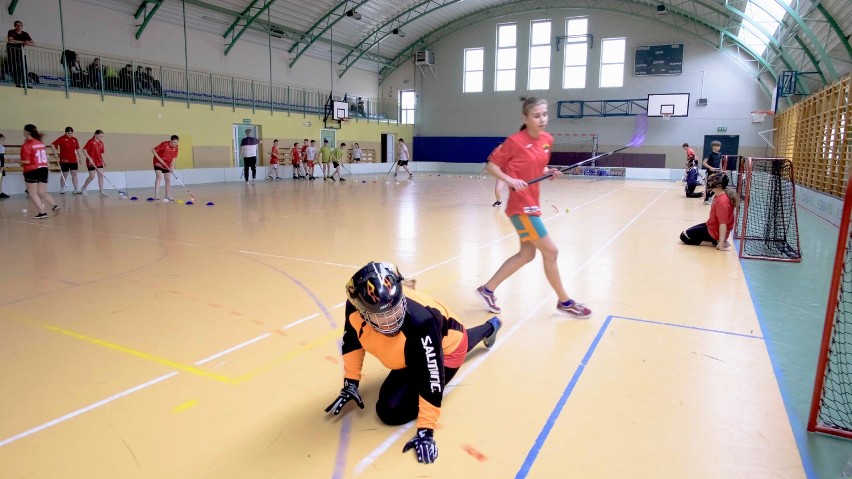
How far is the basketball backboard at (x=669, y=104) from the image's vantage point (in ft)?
102

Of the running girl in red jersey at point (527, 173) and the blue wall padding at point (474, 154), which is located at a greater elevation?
the blue wall padding at point (474, 154)

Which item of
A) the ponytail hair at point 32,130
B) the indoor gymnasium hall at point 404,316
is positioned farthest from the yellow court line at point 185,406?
the ponytail hair at point 32,130

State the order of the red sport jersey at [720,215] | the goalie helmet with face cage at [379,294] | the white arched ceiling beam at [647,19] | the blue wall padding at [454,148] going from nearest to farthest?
the goalie helmet with face cage at [379,294]
the red sport jersey at [720,215]
the white arched ceiling beam at [647,19]
the blue wall padding at [454,148]

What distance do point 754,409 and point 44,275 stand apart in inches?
291

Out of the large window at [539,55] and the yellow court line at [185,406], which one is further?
the large window at [539,55]

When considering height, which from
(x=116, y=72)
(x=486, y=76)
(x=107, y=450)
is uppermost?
(x=486, y=76)

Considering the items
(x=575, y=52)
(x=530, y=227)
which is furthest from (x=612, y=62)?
(x=530, y=227)

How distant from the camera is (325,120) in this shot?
31.9 m

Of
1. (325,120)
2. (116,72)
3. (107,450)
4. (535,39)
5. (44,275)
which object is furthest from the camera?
(535,39)

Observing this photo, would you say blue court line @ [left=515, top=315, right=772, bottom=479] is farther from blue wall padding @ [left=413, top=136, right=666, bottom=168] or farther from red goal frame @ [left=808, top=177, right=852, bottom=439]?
blue wall padding @ [left=413, top=136, right=666, bottom=168]

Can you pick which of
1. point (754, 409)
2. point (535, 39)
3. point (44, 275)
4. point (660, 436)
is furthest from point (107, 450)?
point (535, 39)

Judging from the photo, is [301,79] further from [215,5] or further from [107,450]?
[107,450]

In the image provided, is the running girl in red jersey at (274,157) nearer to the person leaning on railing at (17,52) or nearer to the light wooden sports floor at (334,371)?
the person leaning on railing at (17,52)

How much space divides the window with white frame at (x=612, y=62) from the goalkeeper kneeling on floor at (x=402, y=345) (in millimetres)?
34140
